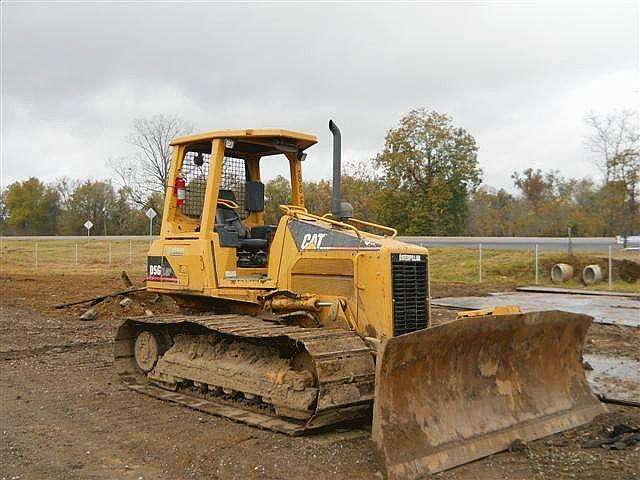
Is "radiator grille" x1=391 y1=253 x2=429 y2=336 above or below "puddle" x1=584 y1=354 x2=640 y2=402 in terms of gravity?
above

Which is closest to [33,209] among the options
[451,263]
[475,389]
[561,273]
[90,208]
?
[90,208]

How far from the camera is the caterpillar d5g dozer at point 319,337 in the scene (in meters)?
5.61

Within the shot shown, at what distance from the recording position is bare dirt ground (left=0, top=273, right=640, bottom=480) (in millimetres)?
Result: 5105

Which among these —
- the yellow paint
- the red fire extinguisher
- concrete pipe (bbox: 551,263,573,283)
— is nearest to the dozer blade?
the yellow paint

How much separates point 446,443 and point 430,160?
32670 millimetres

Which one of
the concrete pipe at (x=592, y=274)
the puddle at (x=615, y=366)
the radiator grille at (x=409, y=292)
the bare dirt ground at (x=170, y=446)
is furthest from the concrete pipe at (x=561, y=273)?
the radiator grille at (x=409, y=292)

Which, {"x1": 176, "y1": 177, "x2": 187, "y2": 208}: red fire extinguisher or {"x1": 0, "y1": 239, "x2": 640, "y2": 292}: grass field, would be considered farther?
{"x1": 0, "y1": 239, "x2": 640, "y2": 292}: grass field

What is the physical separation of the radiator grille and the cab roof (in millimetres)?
2128

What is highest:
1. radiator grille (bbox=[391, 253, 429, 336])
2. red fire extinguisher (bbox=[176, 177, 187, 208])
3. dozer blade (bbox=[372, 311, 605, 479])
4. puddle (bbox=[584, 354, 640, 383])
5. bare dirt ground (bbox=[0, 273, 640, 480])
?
red fire extinguisher (bbox=[176, 177, 187, 208])

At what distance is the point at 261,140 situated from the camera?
8.01 meters

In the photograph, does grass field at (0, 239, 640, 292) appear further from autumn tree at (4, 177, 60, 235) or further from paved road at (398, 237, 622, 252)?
autumn tree at (4, 177, 60, 235)

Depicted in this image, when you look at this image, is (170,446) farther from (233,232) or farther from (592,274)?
(592,274)

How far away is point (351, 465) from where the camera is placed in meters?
5.23

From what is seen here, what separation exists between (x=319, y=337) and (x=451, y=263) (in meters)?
21.9
